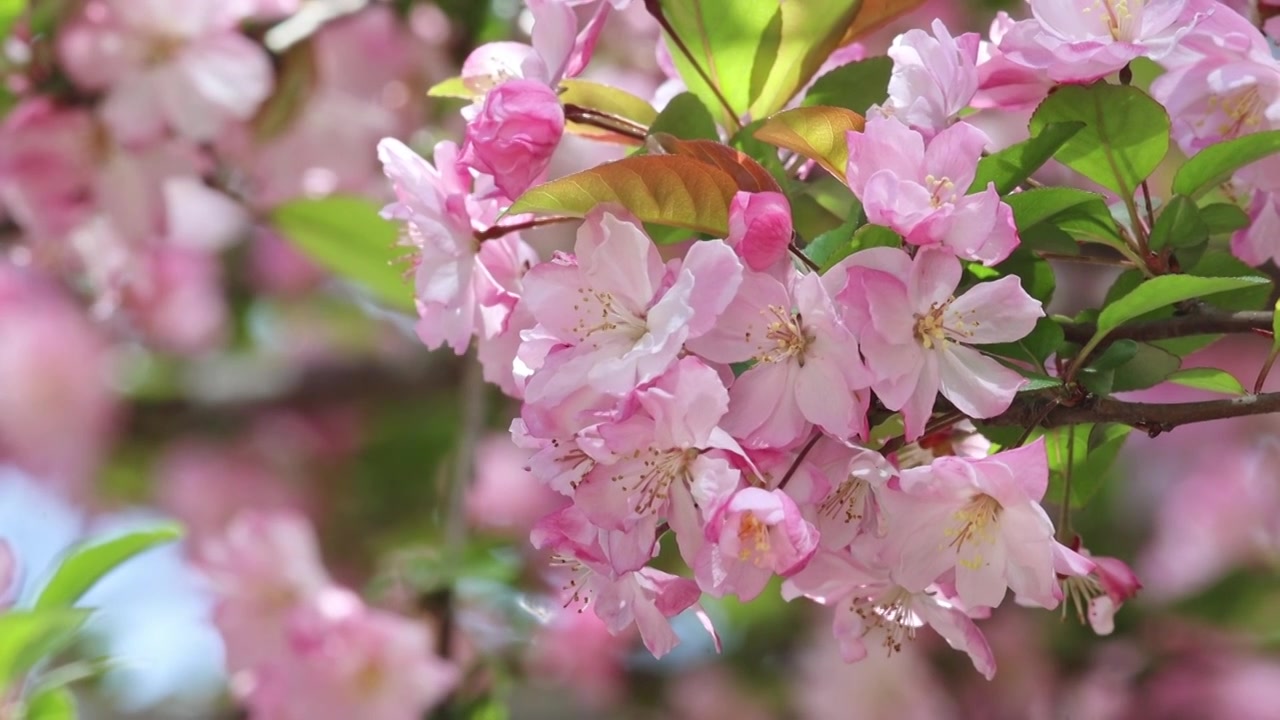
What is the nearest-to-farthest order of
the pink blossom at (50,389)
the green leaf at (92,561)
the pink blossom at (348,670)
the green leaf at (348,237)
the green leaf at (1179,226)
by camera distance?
the green leaf at (1179,226) < the green leaf at (92,561) < the pink blossom at (348,670) < the green leaf at (348,237) < the pink blossom at (50,389)

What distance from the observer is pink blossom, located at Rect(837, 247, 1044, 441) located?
1.96ft

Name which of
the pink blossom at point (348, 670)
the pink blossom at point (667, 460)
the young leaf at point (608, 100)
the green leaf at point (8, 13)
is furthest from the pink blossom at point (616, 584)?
the green leaf at point (8, 13)

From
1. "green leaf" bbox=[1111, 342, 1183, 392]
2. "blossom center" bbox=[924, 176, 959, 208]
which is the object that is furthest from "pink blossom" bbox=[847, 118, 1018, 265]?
"green leaf" bbox=[1111, 342, 1183, 392]

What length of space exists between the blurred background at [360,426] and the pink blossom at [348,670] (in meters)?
0.07

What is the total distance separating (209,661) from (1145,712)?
1578mm

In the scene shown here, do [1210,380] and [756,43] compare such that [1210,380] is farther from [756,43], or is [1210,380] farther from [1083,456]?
[756,43]

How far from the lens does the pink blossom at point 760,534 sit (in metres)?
0.58

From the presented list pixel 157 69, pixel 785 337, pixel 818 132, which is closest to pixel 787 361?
pixel 785 337

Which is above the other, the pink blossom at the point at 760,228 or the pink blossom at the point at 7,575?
the pink blossom at the point at 760,228

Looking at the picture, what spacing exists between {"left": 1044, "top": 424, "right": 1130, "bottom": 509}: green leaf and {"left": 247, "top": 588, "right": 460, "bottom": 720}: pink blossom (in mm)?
835

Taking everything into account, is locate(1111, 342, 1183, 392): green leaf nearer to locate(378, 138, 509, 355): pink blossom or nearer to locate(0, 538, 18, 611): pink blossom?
locate(378, 138, 509, 355): pink blossom

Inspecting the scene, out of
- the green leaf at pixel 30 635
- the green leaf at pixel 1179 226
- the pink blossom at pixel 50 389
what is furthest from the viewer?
the pink blossom at pixel 50 389

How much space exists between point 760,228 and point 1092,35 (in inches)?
7.9

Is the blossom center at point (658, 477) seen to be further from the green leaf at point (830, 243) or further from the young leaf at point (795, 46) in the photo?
the young leaf at point (795, 46)
